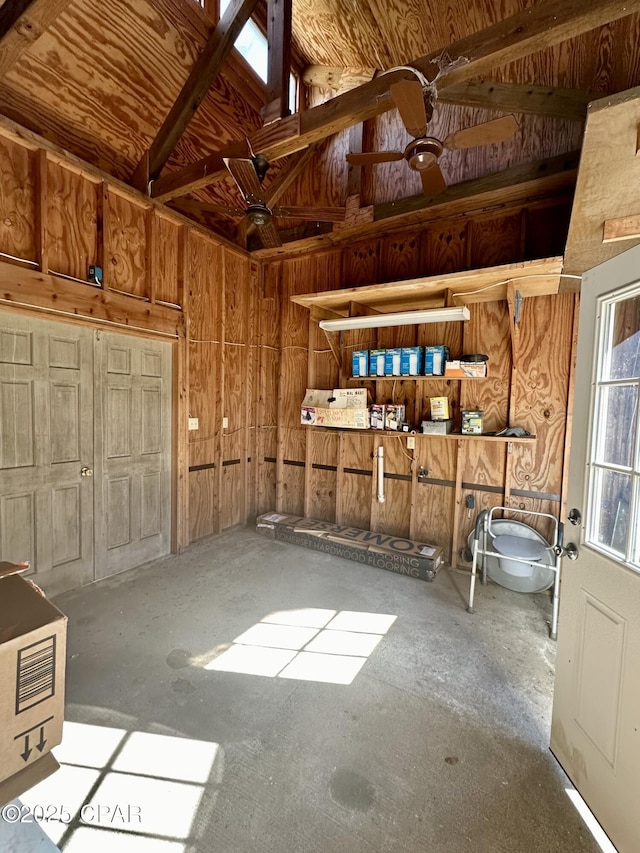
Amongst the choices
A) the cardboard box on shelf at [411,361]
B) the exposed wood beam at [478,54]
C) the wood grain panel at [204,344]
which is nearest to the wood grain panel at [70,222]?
the wood grain panel at [204,344]

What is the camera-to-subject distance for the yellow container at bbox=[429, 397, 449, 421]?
3.45 meters

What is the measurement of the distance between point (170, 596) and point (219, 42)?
445cm

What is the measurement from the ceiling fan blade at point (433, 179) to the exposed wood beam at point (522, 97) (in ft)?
1.87

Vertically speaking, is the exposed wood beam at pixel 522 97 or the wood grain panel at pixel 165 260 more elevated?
the exposed wood beam at pixel 522 97

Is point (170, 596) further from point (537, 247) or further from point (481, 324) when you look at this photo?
point (537, 247)

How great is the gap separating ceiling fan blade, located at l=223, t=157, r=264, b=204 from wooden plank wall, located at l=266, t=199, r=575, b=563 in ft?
5.34

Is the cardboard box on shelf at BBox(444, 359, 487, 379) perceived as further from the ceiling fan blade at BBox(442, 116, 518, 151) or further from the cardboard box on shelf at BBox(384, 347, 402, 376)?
the ceiling fan blade at BBox(442, 116, 518, 151)

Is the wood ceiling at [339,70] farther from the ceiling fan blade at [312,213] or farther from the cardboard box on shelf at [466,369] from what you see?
the cardboard box on shelf at [466,369]

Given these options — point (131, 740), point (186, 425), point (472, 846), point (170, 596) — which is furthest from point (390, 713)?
point (186, 425)

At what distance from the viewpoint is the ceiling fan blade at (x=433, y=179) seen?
7.76ft

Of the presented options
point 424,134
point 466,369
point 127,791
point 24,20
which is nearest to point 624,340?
point 424,134

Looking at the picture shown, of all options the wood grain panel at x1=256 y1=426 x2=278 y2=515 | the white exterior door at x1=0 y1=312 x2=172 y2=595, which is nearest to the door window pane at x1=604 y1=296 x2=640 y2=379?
the white exterior door at x1=0 y1=312 x2=172 y2=595

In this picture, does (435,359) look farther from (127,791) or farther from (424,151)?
(127,791)

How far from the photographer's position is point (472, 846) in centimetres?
130
